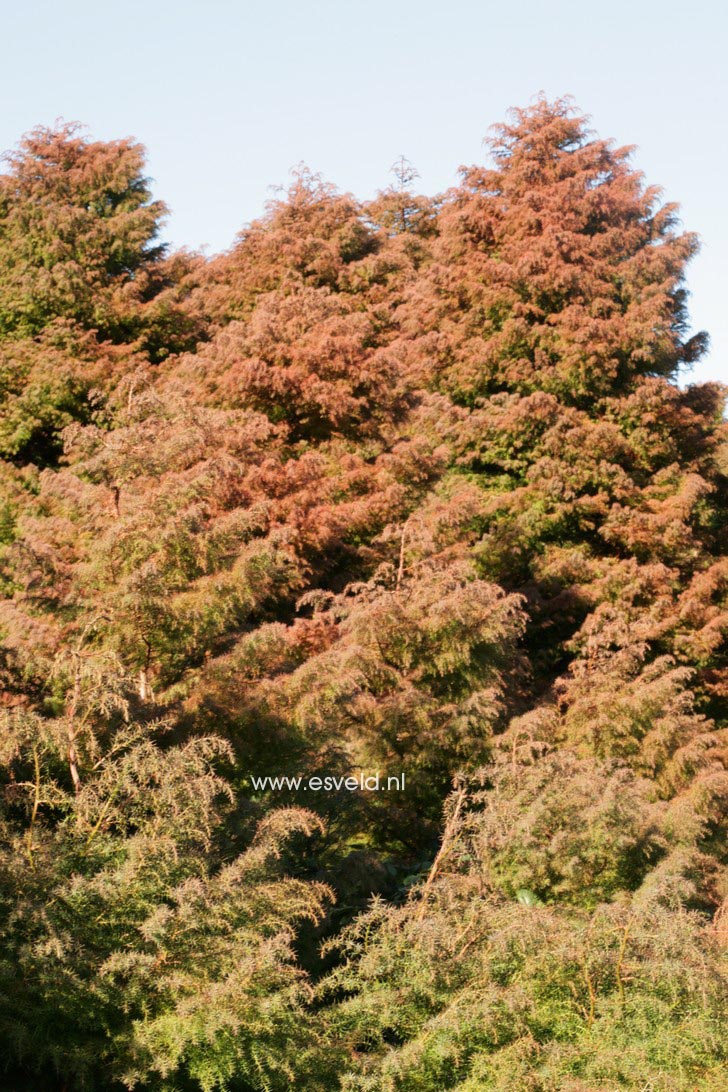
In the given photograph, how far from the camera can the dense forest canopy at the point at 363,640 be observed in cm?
632

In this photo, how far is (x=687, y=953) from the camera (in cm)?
Result: 686

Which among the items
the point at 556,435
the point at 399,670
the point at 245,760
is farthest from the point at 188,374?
the point at 245,760

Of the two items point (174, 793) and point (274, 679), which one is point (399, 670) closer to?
point (274, 679)

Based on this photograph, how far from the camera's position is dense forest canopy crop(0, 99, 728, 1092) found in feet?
20.7

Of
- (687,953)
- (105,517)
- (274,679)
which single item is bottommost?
(687,953)

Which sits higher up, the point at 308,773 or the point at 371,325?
the point at 371,325

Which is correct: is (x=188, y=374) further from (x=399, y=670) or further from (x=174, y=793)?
(x=174, y=793)

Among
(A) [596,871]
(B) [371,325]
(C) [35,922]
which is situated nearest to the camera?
(C) [35,922]

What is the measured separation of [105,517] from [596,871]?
510 cm

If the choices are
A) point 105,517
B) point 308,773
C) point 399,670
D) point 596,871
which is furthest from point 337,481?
point 596,871

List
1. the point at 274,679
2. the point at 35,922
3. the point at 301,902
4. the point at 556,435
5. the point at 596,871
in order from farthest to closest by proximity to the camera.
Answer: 1. the point at 556,435
2. the point at 274,679
3. the point at 596,871
4. the point at 301,902
5. the point at 35,922

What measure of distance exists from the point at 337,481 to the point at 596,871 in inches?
246

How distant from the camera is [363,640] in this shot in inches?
450

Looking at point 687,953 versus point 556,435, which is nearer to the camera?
point 687,953
